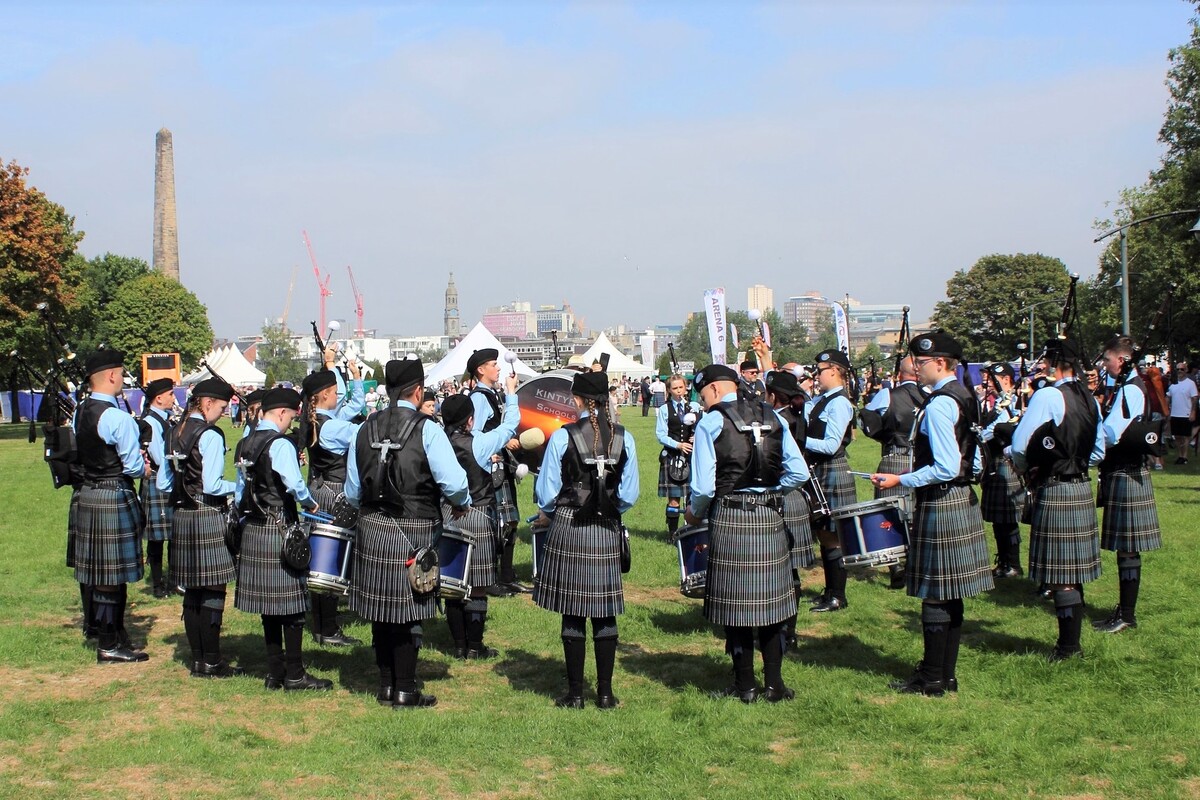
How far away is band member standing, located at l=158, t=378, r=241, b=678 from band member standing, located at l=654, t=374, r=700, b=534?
5064 mm

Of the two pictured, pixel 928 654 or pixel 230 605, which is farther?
pixel 230 605

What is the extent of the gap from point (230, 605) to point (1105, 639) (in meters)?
7.05

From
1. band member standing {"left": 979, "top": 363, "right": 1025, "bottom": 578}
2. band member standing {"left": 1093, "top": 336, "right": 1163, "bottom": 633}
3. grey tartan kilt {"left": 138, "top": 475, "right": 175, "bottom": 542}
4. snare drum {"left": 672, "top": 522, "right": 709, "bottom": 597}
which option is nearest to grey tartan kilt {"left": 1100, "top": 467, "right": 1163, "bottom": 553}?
band member standing {"left": 1093, "top": 336, "right": 1163, "bottom": 633}

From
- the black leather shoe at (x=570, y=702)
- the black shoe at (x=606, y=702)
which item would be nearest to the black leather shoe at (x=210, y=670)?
the black leather shoe at (x=570, y=702)

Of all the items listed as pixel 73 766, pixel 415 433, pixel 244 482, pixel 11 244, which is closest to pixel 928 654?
pixel 415 433

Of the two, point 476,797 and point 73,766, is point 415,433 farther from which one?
point 73,766

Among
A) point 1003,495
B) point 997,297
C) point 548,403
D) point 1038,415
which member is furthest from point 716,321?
point 997,297

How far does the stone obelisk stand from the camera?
8662 cm

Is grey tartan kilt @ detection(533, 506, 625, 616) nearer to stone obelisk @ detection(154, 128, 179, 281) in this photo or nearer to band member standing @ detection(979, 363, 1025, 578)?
band member standing @ detection(979, 363, 1025, 578)

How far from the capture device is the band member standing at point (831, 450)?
26.8 ft

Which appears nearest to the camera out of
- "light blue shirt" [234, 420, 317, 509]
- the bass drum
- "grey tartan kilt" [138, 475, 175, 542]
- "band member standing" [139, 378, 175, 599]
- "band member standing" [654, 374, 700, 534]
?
"light blue shirt" [234, 420, 317, 509]

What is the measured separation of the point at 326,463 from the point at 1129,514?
5.95 metres

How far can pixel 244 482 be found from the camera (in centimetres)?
653

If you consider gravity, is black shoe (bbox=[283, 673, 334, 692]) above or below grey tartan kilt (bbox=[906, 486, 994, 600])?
below
